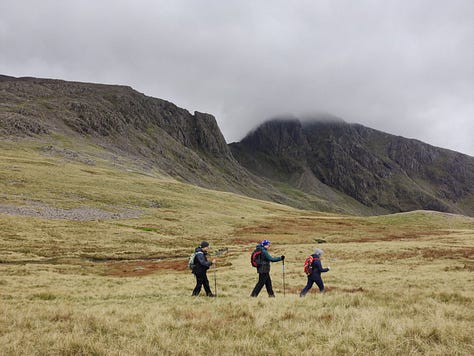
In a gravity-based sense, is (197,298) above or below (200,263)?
below

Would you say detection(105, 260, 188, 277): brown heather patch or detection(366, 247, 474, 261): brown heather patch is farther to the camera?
detection(366, 247, 474, 261): brown heather patch

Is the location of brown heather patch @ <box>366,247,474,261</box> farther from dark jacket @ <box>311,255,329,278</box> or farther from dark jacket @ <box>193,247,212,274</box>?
dark jacket @ <box>193,247,212,274</box>

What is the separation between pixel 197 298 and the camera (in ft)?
54.6

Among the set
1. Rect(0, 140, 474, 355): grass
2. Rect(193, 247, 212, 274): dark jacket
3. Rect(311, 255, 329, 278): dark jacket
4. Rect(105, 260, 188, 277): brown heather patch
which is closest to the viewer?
Rect(0, 140, 474, 355): grass

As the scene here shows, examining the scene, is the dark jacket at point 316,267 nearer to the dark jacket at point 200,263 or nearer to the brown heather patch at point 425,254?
the dark jacket at point 200,263

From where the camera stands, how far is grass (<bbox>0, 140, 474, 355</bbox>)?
795cm

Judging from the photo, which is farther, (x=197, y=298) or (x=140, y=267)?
(x=140, y=267)

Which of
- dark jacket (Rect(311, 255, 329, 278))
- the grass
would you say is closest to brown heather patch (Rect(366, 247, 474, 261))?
the grass

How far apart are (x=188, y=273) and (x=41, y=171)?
85738 millimetres

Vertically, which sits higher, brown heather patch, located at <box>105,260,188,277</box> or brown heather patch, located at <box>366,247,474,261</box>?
brown heather patch, located at <box>366,247,474,261</box>

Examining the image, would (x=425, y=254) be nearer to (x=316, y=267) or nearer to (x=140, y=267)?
(x=316, y=267)

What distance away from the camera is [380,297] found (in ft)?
46.8

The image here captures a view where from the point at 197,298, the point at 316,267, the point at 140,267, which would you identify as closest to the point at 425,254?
the point at 316,267

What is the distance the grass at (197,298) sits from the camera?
7.95m
